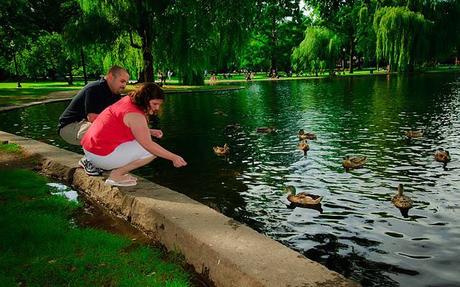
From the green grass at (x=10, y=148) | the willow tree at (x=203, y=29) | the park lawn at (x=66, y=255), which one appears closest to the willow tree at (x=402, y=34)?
the willow tree at (x=203, y=29)

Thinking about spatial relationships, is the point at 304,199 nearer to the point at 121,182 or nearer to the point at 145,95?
the point at 121,182

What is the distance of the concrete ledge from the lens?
3.18 meters

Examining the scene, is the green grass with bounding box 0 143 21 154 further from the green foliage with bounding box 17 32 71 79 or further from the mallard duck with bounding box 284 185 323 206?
the green foliage with bounding box 17 32 71 79

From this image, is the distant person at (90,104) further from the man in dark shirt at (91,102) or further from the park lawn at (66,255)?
the park lawn at (66,255)

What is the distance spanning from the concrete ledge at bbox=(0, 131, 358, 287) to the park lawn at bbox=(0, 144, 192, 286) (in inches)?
10.1

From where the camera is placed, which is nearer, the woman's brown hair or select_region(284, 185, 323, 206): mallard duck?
the woman's brown hair

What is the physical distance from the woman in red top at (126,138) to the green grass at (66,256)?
0.82 meters

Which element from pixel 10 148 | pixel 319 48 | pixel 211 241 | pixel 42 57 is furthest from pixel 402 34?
pixel 42 57

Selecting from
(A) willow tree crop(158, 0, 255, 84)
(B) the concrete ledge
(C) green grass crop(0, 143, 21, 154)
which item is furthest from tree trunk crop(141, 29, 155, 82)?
(B) the concrete ledge

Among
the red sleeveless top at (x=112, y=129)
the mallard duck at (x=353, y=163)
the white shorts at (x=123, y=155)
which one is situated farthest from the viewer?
the mallard duck at (x=353, y=163)

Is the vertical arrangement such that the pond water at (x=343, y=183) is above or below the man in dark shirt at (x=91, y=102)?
below

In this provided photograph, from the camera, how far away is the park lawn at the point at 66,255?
11.5ft

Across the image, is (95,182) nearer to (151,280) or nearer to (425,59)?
(151,280)

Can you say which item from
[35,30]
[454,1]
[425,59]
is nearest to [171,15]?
[35,30]
